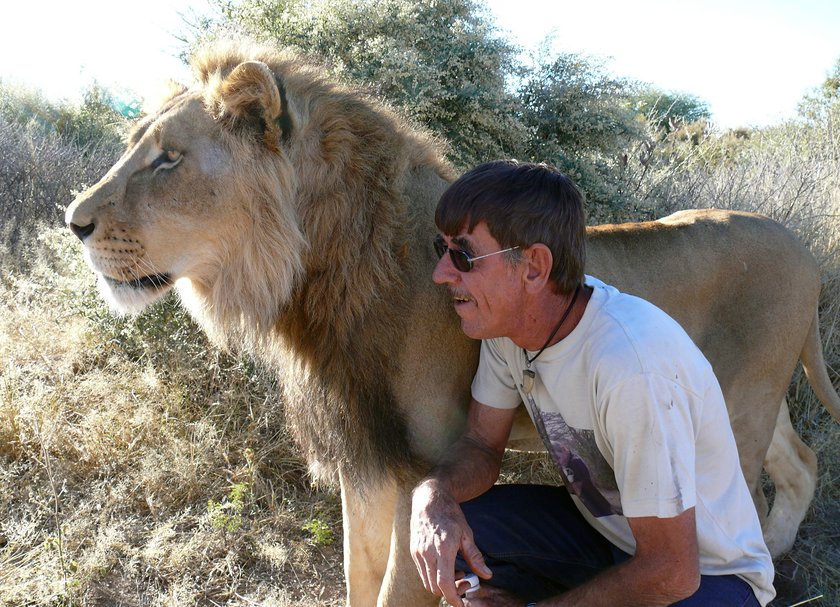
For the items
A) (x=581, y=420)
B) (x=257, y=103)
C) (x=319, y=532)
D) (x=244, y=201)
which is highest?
(x=257, y=103)

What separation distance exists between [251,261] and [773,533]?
2923mm

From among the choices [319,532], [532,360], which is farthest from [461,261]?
[319,532]

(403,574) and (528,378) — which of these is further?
(403,574)

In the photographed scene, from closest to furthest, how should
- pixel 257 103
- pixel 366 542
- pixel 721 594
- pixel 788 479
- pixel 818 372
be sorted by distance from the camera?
1. pixel 721 594
2. pixel 257 103
3. pixel 366 542
4. pixel 818 372
5. pixel 788 479

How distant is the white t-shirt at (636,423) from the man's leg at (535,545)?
0.14m

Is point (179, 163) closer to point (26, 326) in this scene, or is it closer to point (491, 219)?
point (491, 219)

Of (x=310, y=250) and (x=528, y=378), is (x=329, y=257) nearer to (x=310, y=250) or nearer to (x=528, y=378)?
(x=310, y=250)

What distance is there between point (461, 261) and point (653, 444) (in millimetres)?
729

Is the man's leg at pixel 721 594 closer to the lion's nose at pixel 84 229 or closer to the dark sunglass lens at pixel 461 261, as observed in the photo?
the dark sunglass lens at pixel 461 261

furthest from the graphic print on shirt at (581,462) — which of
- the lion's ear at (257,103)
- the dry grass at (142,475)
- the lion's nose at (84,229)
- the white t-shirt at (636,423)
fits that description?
the dry grass at (142,475)

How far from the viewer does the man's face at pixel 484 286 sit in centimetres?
212

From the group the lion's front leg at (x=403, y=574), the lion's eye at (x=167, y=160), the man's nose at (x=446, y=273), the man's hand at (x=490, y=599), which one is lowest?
the lion's front leg at (x=403, y=574)

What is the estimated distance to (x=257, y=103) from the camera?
238cm

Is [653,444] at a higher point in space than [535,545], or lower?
higher
